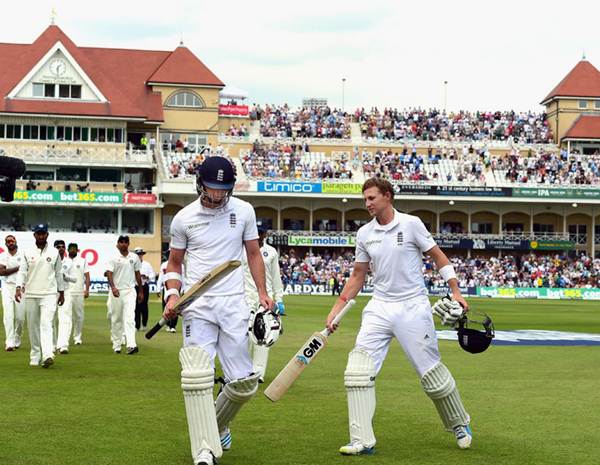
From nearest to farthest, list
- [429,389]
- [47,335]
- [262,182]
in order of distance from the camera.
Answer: [429,389], [47,335], [262,182]

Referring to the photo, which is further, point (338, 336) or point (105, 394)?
point (338, 336)

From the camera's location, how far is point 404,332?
998cm

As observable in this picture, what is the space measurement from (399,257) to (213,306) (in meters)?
1.98

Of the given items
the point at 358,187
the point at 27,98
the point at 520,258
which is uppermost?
the point at 27,98

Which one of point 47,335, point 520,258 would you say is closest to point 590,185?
point 520,258

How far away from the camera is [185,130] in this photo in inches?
3226

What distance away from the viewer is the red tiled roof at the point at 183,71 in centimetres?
8225

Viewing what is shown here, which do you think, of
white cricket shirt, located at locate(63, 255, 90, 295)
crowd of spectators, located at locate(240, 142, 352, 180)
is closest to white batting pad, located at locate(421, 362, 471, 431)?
white cricket shirt, located at locate(63, 255, 90, 295)

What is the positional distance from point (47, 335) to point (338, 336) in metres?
10.6

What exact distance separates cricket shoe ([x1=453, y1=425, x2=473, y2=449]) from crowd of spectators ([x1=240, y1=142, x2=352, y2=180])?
67006 millimetres

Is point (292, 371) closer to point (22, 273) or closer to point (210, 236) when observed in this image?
point (210, 236)

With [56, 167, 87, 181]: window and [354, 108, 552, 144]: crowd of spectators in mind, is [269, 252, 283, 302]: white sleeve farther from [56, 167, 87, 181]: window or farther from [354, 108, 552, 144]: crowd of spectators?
[354, 108, 552, 144]: crowd of spectators

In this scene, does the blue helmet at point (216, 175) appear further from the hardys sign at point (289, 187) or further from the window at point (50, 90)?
the window at point (50, 90)

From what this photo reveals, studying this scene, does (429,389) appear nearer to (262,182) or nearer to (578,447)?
(578,447)
